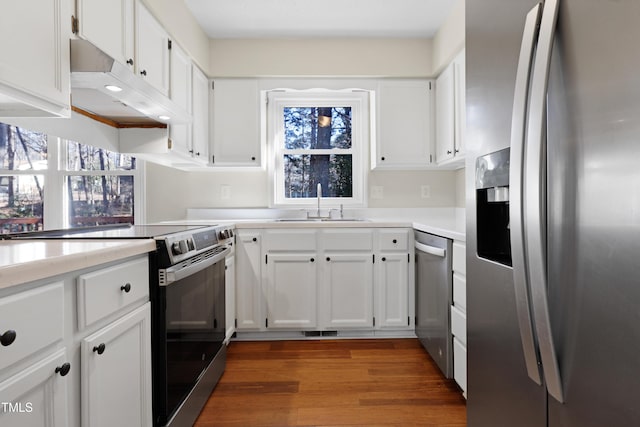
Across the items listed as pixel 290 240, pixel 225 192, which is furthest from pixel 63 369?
pixel 225 192

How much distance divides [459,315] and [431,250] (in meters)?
0.46

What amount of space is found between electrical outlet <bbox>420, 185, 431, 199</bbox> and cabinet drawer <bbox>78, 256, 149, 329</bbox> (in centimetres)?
252

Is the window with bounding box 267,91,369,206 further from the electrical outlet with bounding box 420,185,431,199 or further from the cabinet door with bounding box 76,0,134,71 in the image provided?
the cabinet door with bounding box 76,0,134,71

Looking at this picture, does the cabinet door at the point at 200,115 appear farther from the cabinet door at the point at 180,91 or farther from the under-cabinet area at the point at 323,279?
the under-cabinet area at the point at 323,279

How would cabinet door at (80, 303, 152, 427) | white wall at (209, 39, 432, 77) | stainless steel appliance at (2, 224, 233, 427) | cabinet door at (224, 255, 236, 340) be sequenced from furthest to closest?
white wall at (209, 39, 432, 77) < cabinet door at (224, 255, 236, 340) < stainless steel appliance at (2, 224, 233, 427) < cabinet door at (80, 303, 152, 427)

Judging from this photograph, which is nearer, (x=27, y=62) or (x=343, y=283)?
(x=27, y=62)

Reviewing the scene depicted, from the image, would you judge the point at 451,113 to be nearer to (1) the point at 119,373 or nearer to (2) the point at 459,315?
(2) the point at 459,315

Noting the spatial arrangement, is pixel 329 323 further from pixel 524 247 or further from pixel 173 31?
pixel 173 31

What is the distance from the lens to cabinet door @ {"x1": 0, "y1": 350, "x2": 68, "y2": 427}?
0.68 metres

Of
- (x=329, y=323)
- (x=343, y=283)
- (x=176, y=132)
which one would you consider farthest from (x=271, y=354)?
(x=176, y=132)

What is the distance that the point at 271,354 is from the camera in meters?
2.37

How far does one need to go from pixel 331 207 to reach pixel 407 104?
111 cm

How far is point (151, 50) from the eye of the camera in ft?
6.67

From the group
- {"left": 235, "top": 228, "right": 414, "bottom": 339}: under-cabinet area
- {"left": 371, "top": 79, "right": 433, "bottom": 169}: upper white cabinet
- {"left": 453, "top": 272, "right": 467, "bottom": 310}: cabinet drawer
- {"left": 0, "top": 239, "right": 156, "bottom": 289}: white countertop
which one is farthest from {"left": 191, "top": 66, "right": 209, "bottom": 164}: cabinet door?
{"left": 453, "top": 272, "right": 467, "bottom": 310}: cabinet drawer
